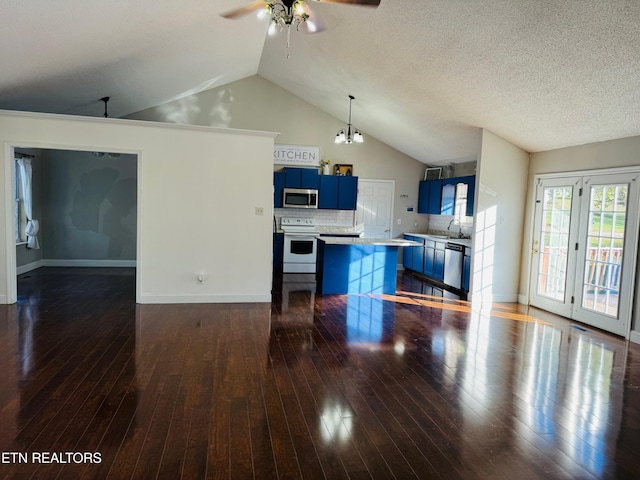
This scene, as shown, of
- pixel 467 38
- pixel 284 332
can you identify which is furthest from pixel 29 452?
pixel 467 38

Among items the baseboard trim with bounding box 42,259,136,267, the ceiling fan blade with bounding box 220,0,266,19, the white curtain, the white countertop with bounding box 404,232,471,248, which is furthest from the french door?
the white curtain

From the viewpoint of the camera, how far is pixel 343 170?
887 cm

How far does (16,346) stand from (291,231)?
5.25 metres

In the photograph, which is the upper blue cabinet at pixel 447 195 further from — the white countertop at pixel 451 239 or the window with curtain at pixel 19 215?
the window with curtain at pixel 19 215

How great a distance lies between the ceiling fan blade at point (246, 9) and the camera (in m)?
3.18

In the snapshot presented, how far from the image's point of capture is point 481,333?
4734mm

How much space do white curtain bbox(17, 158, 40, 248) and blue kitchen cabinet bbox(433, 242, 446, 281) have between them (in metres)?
7.43

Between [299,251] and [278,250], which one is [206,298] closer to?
[278,250]

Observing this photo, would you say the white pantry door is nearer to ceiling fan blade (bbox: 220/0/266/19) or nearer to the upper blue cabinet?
the upper blue cabinet

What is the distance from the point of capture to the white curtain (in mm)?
6925

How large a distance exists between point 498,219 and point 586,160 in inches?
56.2

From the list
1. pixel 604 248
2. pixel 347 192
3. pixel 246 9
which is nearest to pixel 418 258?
pixel 347 192

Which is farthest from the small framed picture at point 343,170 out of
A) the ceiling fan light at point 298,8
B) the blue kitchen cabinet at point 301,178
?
the ceiling fan light at point 298,8

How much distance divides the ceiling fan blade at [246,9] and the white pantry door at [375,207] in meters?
5.80
